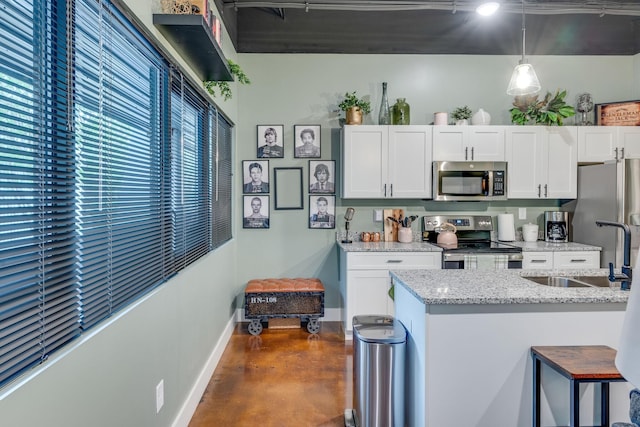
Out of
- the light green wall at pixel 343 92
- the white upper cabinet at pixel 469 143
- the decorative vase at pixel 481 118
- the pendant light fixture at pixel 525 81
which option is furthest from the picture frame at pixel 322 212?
the pendant light fixture at pixel 525 81

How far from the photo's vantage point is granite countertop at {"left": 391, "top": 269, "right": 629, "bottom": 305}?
174 cm

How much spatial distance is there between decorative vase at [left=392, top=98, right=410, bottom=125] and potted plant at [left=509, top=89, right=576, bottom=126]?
1124mm

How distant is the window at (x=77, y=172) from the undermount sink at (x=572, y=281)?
207 centimetres

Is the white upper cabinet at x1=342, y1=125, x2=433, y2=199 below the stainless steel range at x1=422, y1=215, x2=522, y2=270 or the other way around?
the other way around

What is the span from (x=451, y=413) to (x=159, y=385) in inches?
54.4

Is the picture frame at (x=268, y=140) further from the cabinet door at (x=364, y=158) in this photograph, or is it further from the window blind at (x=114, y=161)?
the window blind at (x=114, y=161)

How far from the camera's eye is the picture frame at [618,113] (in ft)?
13.6

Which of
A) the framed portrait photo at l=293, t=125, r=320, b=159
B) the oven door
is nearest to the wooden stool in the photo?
the oven door

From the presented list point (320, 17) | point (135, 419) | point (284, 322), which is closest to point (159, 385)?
point (135, 419)

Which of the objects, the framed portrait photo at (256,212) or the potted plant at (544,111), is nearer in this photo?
the potted plant at (544,111)

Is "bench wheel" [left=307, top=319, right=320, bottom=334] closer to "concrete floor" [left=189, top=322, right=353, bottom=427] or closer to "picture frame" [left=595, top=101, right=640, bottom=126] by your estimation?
"concrete floor" [left=189, top=322, right=353, bottom=427]

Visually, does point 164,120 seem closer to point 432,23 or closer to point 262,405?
point 262,405

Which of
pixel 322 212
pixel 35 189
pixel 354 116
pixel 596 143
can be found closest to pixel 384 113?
pixel 354 116

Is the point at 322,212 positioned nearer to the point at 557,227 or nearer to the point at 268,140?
the point at 268,140
